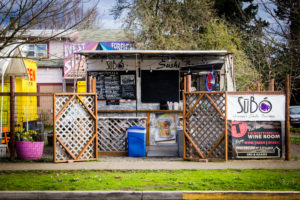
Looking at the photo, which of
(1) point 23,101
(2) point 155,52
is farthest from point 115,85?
(1) point 23,101

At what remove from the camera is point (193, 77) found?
13.4m

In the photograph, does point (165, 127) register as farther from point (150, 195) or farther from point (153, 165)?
point (150, 195)

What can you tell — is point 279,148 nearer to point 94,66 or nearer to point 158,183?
point 158,183

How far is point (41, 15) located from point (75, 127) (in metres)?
3.21

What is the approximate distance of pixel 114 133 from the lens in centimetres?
1142

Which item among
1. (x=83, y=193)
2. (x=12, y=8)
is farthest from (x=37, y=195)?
(x=12, y=8)

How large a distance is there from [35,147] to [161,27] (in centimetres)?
1704

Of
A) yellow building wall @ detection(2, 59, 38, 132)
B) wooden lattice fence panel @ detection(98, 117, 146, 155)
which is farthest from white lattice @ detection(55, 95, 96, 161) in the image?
yellow building wall @ detection(2, 59, 38, 132)

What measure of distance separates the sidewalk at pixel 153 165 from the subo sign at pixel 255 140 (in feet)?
0.95

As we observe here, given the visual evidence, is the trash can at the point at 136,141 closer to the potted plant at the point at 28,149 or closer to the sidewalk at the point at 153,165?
the sidewalk at the point at 153,165

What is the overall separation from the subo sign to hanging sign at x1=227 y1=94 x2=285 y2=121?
0.65ft

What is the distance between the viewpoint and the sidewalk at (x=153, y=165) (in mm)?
8883

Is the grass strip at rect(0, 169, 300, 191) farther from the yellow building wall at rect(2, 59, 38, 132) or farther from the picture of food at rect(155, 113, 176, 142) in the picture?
the yellow building wall at rect(2, 59, 38, 132)

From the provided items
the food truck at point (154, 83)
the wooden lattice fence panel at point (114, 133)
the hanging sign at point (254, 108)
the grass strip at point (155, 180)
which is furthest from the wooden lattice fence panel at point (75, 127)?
the hanging sign at point (254, 108)
